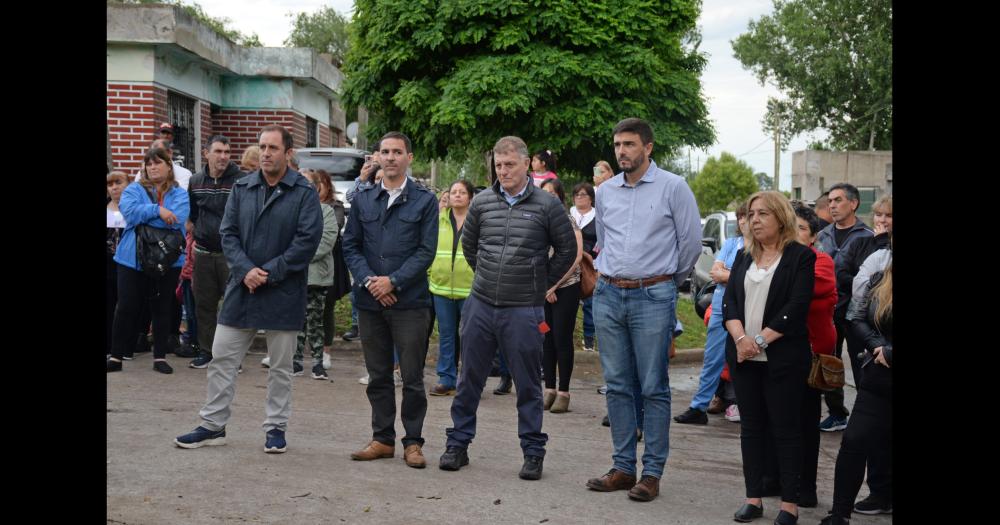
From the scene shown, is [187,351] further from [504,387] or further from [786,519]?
[786,519]

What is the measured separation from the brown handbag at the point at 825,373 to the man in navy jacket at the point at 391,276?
2.42 meters

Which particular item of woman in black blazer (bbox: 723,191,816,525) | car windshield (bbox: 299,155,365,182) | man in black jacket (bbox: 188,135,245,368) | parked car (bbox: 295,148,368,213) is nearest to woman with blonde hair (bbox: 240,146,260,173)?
man in black jacket (bbox: 188,135,245,368)

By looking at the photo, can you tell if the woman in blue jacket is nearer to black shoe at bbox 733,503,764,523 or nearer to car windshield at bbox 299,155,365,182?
black shoe at bbox 733,503,764,523

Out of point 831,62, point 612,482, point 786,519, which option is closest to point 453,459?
point 612,482

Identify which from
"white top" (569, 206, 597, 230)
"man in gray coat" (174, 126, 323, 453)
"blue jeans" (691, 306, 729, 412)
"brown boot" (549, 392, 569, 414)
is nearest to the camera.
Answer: "man in gray coat" (174, 126, 323, 453)

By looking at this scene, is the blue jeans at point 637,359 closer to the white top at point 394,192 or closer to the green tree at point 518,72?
the white top at point 394,192

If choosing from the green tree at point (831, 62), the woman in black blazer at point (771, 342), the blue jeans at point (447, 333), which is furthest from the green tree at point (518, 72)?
the green tree at point (831, 62)

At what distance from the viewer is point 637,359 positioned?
237 inches

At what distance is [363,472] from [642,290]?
200 cm

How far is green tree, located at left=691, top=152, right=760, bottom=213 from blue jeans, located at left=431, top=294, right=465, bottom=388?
75330 millimetres

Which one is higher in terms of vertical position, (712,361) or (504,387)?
(712,361)

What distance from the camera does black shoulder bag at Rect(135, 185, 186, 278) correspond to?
8.92m

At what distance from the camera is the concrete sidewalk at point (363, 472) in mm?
5207

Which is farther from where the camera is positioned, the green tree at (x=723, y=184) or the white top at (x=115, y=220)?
the green tree at (x=723, y=184)
